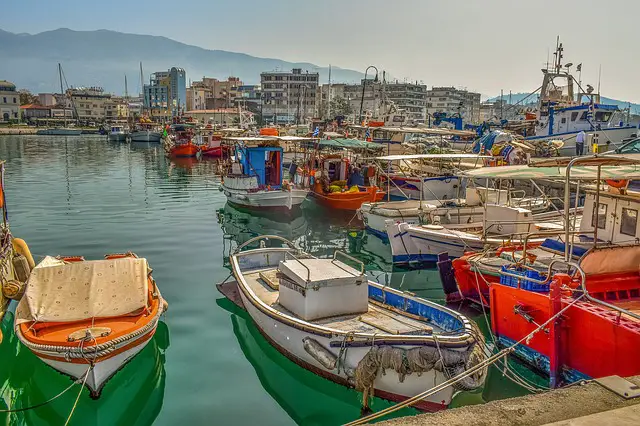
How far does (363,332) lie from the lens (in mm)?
8789

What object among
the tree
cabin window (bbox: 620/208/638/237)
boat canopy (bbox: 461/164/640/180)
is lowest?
cabin window (bbox: 620/208/638/237)

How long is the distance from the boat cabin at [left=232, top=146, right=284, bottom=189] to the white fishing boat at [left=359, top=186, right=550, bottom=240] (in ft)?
23.6

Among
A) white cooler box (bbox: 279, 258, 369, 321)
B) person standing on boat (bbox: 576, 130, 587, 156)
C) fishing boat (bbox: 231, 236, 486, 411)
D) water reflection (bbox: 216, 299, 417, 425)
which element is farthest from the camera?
person standing on boat (bbox: 576, 130, 587, 156)

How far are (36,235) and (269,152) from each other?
40.6ft

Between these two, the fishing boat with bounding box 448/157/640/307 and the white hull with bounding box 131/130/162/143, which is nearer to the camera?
the fishing boat with bounding box 448/157/640/307

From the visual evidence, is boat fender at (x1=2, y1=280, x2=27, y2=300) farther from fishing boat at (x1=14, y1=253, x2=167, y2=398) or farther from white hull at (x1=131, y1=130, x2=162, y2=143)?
white hull at (x1=131, y1=130, x2=162, y2=143)

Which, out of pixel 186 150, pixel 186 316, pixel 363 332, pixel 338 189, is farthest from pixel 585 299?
pixel 186 150

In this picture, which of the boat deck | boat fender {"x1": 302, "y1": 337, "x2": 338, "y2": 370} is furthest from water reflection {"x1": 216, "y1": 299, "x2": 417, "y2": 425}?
the boat deck

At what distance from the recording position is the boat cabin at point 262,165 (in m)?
27.1

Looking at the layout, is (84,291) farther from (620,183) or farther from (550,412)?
(620,183)

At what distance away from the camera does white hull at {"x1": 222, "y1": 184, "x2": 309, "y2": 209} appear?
25969mm

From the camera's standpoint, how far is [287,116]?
11319cm

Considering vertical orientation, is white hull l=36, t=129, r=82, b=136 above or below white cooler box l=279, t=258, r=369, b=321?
above

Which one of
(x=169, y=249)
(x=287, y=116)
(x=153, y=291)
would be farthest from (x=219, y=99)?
(x=153, y=291)
